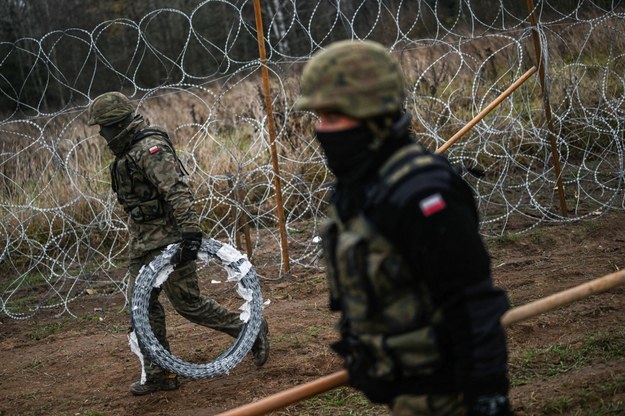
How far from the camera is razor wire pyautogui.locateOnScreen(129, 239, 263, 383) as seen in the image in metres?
5.20

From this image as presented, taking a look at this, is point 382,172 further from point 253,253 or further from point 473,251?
point 253,253

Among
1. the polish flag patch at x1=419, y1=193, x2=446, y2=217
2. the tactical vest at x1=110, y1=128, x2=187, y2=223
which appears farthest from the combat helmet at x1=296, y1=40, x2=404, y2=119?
the tactical vest at x1=110, y1=128, x2=187, y2=223

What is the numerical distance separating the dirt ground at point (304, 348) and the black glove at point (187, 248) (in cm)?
91

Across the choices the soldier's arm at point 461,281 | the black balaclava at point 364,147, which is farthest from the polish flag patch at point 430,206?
the black balaclava at point 364,147

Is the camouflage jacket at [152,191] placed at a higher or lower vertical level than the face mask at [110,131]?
lower

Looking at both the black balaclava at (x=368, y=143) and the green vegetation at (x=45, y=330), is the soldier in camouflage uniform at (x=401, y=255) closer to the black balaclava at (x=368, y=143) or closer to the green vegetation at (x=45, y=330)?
the black balaclava at (x=368, y=143)

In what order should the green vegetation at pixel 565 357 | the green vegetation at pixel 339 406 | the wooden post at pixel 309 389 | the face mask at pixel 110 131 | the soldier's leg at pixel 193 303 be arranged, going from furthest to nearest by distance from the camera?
1. the soldier's leg at pixel 193 303
2. the face mask at pixel 110 131
3. the green vegetation at pixel 565 357
4. the green vegetation at pixel 339 406
5. the wooden post at pixel 309 389

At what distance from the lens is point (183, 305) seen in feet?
18.0

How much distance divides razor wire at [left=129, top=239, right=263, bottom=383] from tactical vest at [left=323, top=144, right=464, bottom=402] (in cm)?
307

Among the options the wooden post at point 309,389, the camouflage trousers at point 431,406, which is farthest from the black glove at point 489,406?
the wooden post at point 309,389

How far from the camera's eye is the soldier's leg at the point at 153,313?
5461mm

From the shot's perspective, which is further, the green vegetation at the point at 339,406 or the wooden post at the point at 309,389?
the green vegetation at the point at 339,406

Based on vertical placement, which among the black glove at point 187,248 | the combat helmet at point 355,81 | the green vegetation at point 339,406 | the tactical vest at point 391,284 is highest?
the combat helmet at point 355,81


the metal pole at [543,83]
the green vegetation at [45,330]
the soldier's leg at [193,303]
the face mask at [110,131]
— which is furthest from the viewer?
the metal pole at [543,83]
